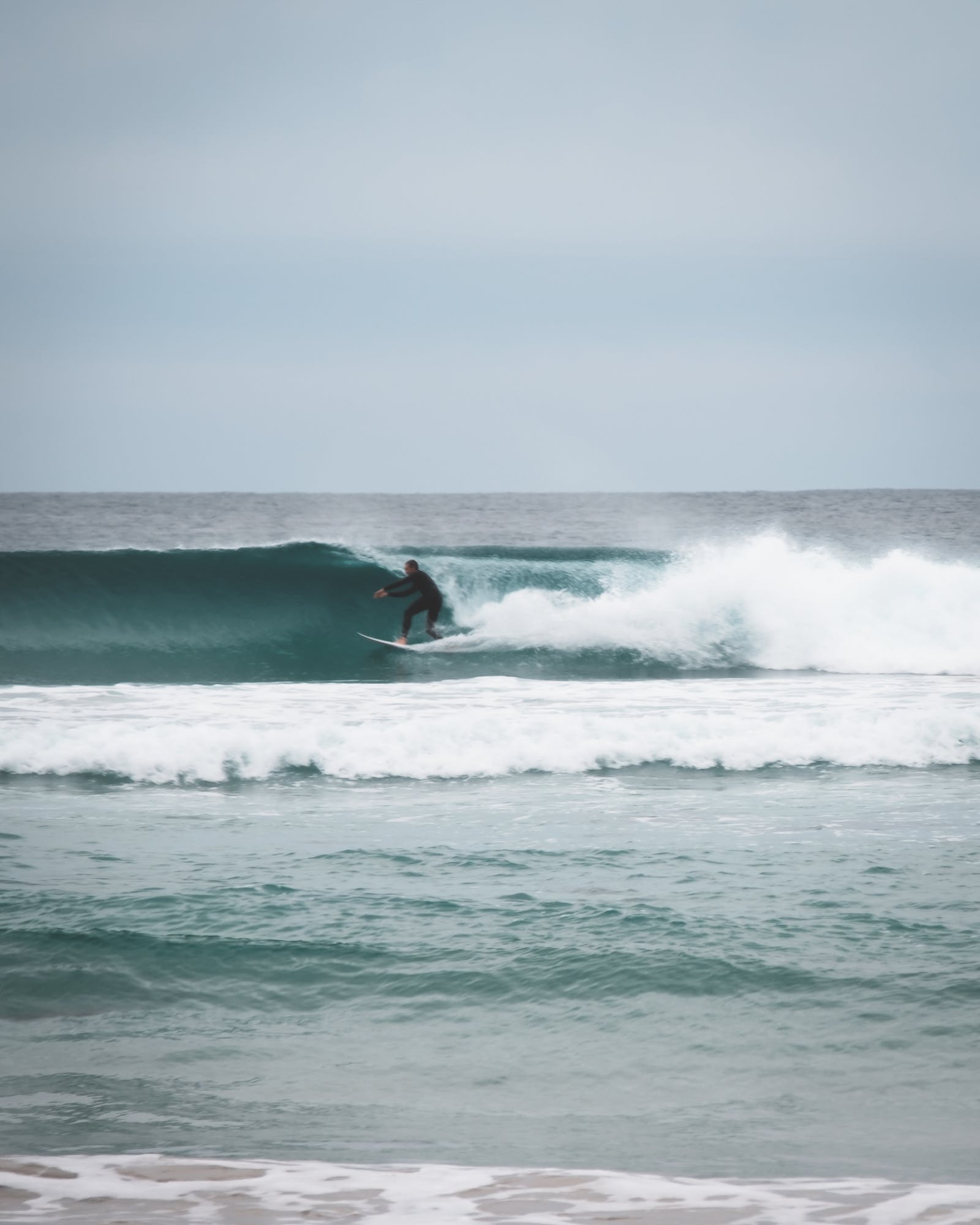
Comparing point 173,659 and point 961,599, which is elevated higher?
point 961,599

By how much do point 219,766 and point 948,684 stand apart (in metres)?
7.76

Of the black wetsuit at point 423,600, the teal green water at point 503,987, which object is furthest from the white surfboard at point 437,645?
the teal green water at point 503,987

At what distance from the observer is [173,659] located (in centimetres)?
1555

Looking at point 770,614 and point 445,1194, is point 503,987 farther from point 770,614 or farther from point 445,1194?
point 770,614

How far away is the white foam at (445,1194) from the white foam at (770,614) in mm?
12054

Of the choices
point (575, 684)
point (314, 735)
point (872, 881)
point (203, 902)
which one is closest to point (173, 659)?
point (575, 684)

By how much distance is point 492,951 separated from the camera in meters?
4.77

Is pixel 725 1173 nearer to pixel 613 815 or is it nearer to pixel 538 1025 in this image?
pixel 538 1025

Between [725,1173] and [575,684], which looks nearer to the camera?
[725,1173]

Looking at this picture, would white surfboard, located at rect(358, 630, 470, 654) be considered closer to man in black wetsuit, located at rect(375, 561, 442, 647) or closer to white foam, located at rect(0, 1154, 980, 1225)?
man in black wetsuit, located at rect(375, 561, 442, 647)

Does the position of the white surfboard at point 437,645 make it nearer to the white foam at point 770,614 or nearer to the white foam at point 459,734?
the white foam at point 770,614

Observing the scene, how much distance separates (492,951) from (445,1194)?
5.99ft

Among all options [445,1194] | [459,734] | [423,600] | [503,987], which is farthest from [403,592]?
[445,1194]

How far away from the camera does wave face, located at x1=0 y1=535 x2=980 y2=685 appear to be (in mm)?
14914
